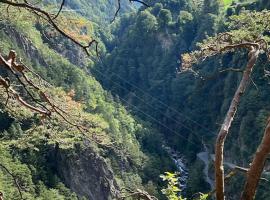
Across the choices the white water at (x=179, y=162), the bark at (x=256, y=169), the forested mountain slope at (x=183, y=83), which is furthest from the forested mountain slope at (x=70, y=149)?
the bark at (x=256, y=169)

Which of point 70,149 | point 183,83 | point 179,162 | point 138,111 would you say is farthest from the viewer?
point 138,111

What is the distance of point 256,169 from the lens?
9.35 feet

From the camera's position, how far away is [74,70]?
2135 inches

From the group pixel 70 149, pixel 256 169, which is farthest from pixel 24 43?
pixel 256 169

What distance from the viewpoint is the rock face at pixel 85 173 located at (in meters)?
35.8

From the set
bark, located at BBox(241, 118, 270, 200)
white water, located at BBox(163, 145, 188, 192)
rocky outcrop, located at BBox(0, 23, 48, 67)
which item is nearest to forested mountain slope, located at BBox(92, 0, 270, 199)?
white water, located at BBox(163, 145, 188, 192)

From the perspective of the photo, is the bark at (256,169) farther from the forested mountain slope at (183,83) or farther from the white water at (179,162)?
the white water at (179,162)

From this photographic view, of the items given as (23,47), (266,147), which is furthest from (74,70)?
(266,147)

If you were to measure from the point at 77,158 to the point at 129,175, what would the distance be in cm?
824

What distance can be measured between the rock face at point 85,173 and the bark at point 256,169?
3263 centimetres

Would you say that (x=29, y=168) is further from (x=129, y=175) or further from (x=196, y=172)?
(x=196, y=172)

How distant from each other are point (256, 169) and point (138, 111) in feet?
203

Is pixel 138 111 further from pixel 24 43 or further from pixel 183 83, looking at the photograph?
pixel 24 43

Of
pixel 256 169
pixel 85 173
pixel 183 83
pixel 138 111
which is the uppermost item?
pixel 183 83
